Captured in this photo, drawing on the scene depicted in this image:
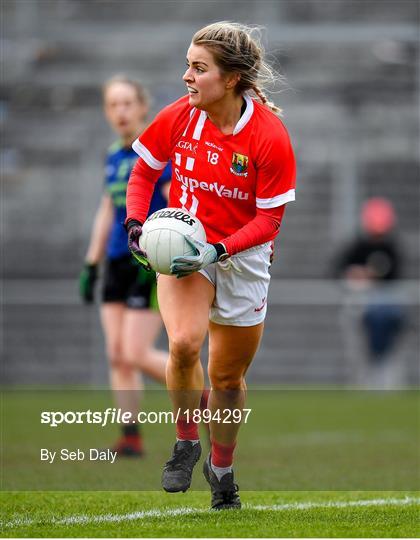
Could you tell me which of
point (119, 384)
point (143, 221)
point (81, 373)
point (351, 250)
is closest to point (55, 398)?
point (81, 373)

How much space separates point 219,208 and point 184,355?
634mm

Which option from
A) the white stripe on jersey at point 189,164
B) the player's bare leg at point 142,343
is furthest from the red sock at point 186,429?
the player's bare leg at point 142,343

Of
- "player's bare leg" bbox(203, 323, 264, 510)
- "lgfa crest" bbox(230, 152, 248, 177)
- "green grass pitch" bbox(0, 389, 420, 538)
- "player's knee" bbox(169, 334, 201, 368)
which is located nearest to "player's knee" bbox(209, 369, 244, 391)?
"player's bare leg" bbox(203, 323, 264, 510)

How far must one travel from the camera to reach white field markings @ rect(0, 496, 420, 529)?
4914 millimetres

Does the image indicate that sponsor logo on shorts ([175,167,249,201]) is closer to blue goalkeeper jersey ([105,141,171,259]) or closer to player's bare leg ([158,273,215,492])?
player's bare leg ([158,273,215,492])

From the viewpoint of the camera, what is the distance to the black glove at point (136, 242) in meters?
5.13

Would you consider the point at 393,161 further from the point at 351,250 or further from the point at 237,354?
the point at 237,354

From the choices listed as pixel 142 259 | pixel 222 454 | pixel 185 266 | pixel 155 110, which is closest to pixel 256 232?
pixel 185 266

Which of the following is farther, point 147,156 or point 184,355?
point 147,156

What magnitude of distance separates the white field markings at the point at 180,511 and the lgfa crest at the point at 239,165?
1.42 meters

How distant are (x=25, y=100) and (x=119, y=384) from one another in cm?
980

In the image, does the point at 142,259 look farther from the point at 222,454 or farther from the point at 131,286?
the point at 131,286

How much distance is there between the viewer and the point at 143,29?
1752 centimetres

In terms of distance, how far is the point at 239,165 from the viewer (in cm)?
516
